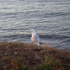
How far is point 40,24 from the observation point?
14773mm

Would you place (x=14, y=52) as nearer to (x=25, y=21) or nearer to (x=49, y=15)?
(x=25, y=21)

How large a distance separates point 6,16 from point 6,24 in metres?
3.10

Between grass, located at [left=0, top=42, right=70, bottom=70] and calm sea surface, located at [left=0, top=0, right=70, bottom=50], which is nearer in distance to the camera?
grass, located at [left=0, top=42, right=70, bottom=70]

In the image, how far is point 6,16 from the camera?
18.0 m

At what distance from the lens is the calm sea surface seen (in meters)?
11.4

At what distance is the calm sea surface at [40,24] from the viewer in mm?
11445

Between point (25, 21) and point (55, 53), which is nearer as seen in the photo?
point (55, 53)

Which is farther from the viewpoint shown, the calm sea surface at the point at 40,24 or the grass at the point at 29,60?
the calm sea surface at the point at 40,24

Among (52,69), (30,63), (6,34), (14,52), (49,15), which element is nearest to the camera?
(52,69)

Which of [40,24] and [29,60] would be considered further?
[40,24]

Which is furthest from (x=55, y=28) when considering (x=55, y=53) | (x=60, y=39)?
(x=55, y=53)

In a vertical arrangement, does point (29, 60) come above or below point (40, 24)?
above

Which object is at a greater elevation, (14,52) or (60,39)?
(14,52)

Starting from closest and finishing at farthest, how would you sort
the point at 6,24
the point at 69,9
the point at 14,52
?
the point at 14,52 < the point at 6,24 < the point at 69,9
